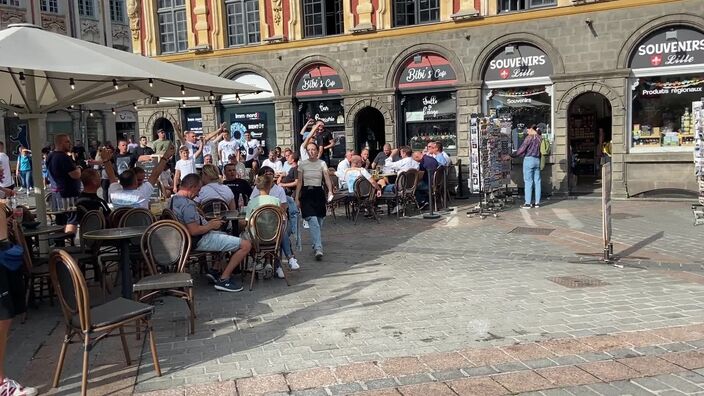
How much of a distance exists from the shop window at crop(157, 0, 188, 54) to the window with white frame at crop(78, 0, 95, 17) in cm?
2146

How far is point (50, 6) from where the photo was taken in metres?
37.2

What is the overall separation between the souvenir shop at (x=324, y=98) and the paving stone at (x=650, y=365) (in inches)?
576

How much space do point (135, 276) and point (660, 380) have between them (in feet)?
18.7

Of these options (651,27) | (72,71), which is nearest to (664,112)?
(651,27)

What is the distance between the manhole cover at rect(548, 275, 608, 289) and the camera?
6.57 m

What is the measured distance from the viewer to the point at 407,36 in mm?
16984

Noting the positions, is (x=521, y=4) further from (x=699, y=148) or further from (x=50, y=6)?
(x=50, y=6)

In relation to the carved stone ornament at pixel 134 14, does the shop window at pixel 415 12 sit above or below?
below

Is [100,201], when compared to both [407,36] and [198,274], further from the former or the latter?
[407,36]

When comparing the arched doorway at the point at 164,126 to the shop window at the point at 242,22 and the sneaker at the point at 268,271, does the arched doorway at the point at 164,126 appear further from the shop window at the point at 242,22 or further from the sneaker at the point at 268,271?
the sneaker at the point at 268,271

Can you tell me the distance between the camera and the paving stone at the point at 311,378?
408cm

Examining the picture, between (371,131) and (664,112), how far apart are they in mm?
8232

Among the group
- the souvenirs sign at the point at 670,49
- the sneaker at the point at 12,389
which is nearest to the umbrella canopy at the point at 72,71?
the sneaker at the point at 12,389

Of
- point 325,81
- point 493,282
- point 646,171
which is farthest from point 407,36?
point 493,282
